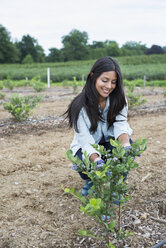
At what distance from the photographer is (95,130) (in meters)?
2.09

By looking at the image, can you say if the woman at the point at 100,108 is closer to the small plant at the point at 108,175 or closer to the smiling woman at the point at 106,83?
the smiling woman at the point at 106,83

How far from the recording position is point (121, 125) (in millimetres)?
2100

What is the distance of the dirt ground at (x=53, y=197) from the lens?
1816 mm

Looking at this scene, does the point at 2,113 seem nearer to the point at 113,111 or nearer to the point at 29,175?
the point at 29,175

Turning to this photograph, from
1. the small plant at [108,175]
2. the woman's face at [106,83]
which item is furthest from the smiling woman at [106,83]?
the small plant at [108,175]

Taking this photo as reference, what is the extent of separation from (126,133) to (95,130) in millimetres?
250

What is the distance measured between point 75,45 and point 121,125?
53.0 m

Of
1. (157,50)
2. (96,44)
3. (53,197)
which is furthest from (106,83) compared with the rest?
(96,44)

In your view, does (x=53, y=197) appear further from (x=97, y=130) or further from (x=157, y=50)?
(x=157, y=50)

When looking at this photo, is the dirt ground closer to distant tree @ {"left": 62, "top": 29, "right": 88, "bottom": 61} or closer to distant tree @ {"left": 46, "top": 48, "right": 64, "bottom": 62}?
distant tree @ {"left": 46, "top": 48, "right": 64, "bottom": 62}

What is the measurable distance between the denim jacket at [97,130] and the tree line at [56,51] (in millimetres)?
43488

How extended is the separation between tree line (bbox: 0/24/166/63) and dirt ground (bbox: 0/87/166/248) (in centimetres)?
4224

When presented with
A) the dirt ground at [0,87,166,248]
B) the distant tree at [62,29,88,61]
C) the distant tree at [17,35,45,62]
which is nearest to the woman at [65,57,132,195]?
the dirt ground at [0,87,166,248]

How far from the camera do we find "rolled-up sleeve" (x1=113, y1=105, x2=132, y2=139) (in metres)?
2.06
